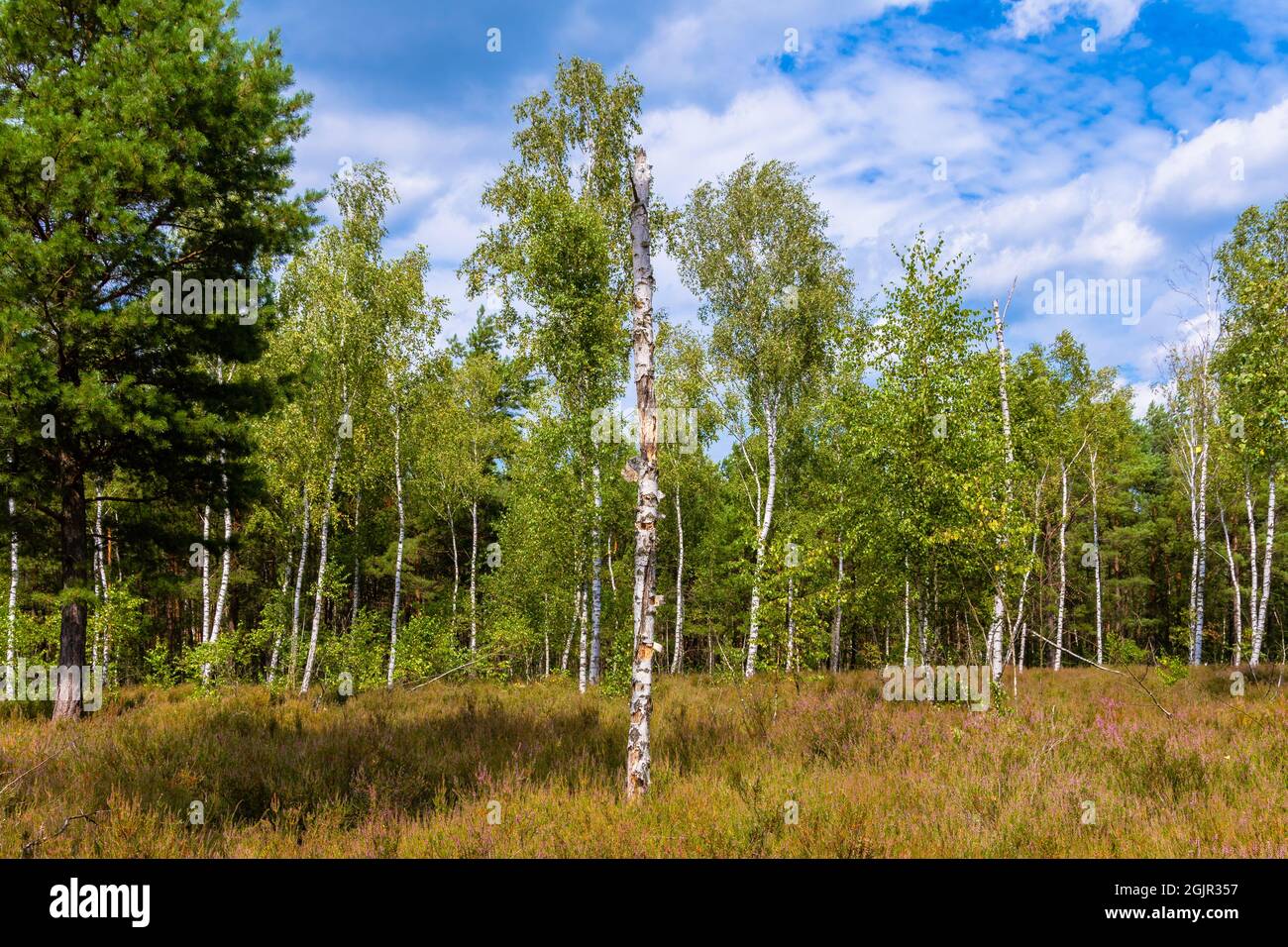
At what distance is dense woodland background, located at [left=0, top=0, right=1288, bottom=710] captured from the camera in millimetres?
8227

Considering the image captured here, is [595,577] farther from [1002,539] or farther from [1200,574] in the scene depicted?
[1200,574]

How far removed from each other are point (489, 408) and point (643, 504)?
75.3 feet

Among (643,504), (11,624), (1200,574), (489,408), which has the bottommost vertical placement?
(1200,574)

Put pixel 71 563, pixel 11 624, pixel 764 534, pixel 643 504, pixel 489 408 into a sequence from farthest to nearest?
1. pixel 489 408
2. pixel 764 534
3. pixel 11 624
4. pixel 71 563
5. pixel 643 504

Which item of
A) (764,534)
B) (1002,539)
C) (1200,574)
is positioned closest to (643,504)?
(1002,539)

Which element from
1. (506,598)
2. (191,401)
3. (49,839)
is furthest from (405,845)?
(506,598)

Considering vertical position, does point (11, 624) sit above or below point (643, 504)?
below

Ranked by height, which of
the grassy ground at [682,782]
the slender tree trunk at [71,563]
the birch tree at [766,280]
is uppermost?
the birch tree at [766,280]

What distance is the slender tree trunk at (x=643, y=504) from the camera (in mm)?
5250

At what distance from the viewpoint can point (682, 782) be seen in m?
5.59

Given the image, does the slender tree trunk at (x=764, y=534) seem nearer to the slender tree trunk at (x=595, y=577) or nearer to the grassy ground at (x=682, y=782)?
the grassy ground at (x=682, y=782)

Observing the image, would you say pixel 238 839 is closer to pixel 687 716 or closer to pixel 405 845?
pixel 405 845

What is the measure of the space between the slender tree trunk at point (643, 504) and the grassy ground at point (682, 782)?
521 mm

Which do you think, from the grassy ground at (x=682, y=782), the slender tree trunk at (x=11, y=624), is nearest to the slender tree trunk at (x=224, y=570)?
the slender tree trunk at (x=11, y=624)
